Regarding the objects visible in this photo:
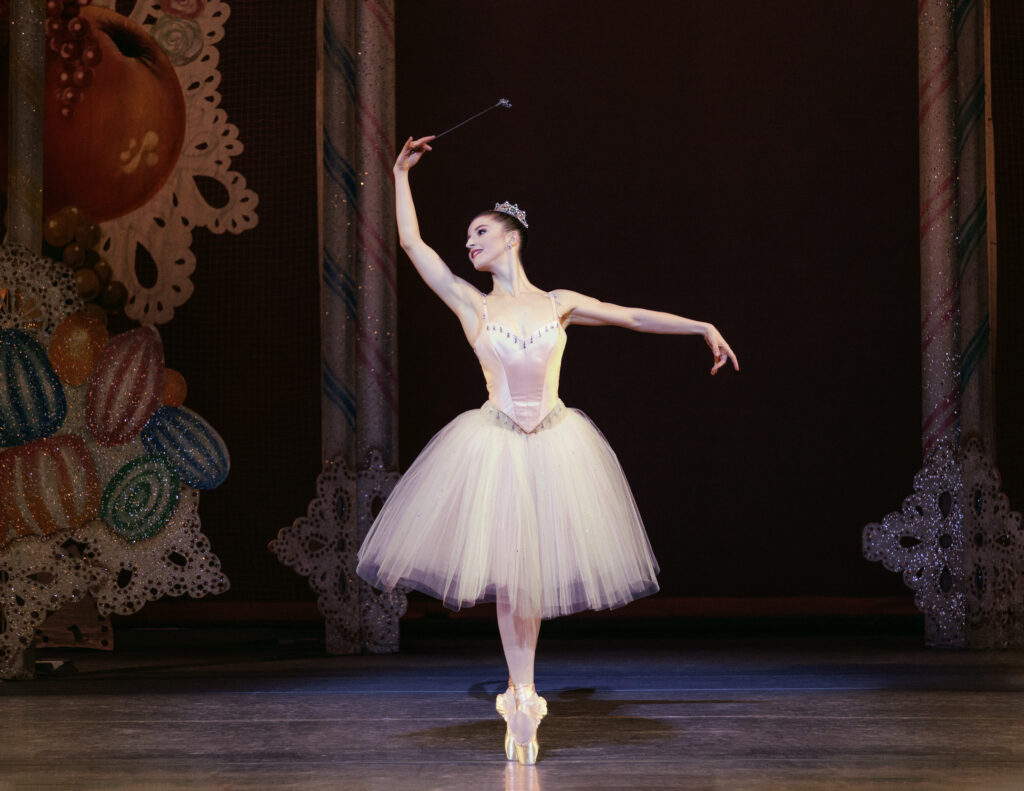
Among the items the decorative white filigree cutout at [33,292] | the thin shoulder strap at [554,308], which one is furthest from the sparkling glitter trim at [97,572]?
the thin shoulder strap at [554,308]

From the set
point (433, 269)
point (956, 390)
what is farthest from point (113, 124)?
point (956, 390)

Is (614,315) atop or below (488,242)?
below

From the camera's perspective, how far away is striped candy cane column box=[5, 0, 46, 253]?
408 centimetres

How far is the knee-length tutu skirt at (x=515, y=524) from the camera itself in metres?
2.79

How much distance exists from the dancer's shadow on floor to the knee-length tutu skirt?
0.35 meters

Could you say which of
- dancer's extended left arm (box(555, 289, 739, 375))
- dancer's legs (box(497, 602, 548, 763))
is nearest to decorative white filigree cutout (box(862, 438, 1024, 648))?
dancer's extended left arm (box(555, 289, 739, 375))

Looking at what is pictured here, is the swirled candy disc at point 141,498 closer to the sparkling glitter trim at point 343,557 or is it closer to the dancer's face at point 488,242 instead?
the sparkling glitter trim at point 343,557

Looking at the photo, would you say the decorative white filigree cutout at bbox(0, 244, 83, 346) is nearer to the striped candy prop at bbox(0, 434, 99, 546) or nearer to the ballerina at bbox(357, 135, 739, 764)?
the striped candy prop at bbox(0, 434, 99, 546)

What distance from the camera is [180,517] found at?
421 centimetres

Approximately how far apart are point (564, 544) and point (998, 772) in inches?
43.9

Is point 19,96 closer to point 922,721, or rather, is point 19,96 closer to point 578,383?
point 578,383

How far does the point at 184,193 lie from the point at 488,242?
97.7 inches

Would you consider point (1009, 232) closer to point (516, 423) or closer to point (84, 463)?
point (516, 423)

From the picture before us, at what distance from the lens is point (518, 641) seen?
283cm
